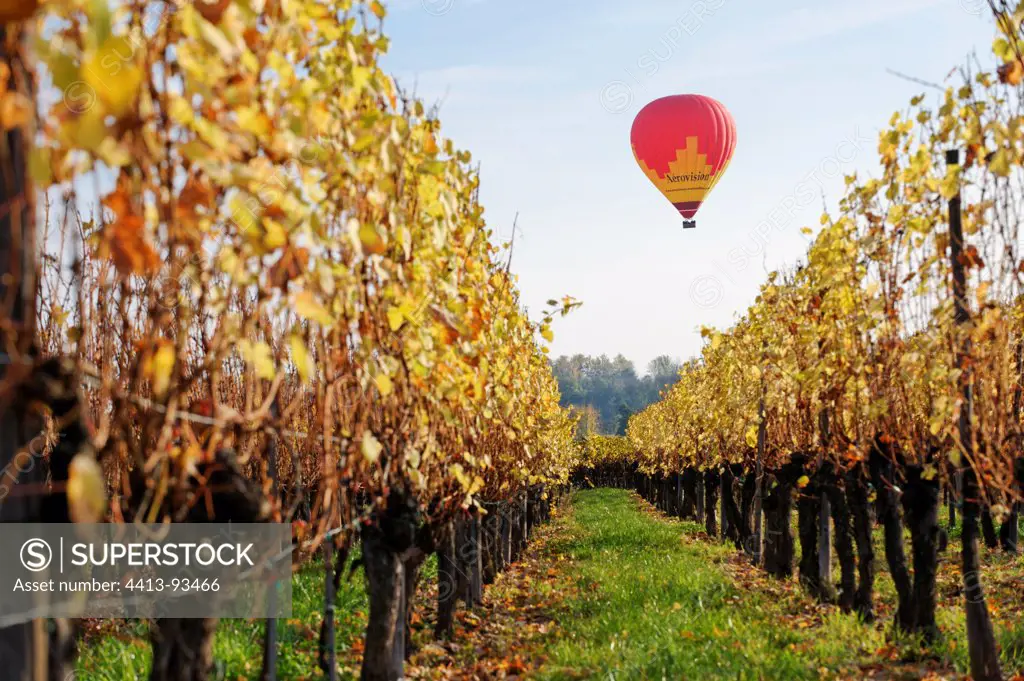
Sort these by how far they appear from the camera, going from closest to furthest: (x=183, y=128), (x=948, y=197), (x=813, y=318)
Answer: (x=183, y=128)
(x=948, y=197)
(x=813, y=318)

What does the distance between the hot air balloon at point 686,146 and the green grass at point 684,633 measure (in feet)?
41.6

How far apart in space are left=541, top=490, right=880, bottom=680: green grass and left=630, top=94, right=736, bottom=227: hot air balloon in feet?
41.6

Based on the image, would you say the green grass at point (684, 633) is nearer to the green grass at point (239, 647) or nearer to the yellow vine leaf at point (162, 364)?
the green grass at point (239, 647)

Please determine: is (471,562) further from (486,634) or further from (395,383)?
(395,383)

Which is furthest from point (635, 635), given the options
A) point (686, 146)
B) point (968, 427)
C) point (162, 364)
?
point (686, 146)

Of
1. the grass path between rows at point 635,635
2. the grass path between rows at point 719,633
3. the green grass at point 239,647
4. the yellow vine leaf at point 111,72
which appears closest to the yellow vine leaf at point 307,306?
the yellow vine leaf at point 111,72

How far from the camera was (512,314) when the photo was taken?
1003 cm

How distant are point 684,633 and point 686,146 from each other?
17407mm

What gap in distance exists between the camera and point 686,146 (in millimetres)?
23734

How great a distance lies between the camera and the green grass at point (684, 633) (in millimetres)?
7773

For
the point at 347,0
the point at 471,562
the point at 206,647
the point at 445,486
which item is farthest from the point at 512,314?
the point at 206,647

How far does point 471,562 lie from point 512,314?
12.4ft

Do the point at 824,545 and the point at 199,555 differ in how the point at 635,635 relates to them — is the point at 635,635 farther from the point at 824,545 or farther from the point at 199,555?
the point at 199,555

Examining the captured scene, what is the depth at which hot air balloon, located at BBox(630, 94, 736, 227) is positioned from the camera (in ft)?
77.5
